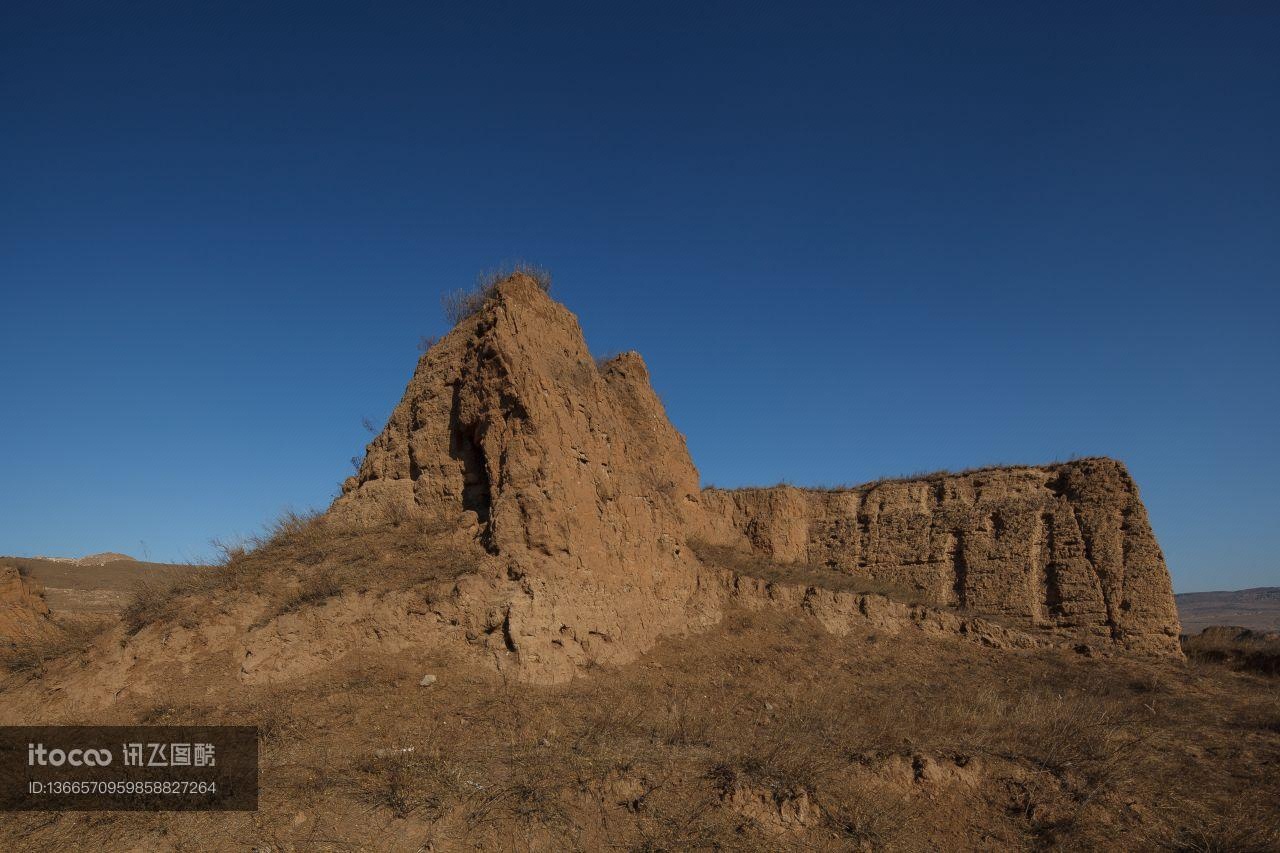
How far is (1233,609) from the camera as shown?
9719 cm

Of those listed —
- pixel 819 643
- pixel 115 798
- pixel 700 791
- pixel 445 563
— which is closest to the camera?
pixel 115 798

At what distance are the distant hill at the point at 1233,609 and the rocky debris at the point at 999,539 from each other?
64.4m

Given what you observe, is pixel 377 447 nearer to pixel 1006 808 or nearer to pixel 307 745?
pixel 307 745

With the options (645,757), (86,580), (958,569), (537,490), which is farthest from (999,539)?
(86,580)

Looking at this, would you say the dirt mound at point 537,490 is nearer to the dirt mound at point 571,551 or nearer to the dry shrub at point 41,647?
the dirt mound at point 571,551

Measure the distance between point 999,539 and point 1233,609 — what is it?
10981cm

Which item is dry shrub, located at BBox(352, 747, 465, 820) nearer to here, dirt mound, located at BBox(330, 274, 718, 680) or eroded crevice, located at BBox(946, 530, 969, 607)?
dirt mound, located at BBox(330, 274, 718, 680)

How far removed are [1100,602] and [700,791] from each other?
46.1 feet

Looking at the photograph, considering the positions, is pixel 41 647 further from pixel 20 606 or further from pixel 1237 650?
pixel 1237 650

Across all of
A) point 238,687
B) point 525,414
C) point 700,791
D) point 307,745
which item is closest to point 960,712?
Answer: point 700,791

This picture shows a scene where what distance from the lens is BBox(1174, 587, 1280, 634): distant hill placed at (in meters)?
76.4

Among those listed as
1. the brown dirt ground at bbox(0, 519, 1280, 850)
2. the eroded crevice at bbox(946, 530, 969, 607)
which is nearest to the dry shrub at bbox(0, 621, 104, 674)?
the brown dirt ground at bbox(0, 519, 1280, 850)

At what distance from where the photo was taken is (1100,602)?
1727cm

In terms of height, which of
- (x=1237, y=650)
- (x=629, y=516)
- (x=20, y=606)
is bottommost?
(x=1237, y=650)
